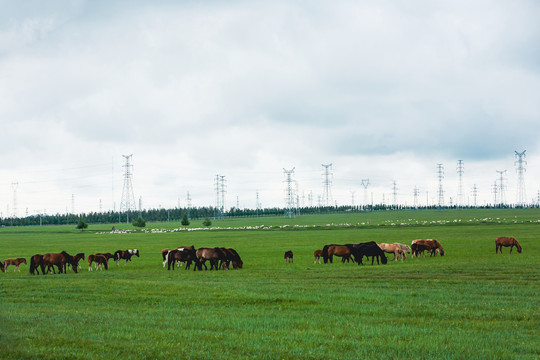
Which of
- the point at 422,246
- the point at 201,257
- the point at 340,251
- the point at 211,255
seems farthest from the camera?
the point at 422,246

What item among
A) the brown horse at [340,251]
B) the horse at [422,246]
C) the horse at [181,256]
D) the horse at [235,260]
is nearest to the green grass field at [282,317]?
the horse at [235,260]

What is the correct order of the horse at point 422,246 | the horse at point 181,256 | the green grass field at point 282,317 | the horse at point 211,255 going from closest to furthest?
the green grass field at point 282,317 < the horse at point 211,255 < the horse at point 181,256 < the horse at point 422,246

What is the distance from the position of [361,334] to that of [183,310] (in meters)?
6.43

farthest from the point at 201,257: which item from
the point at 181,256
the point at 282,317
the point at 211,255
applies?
the point at 282,317

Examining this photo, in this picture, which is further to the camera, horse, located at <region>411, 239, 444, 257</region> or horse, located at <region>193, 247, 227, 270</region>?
horse, located at <region>411, 239, 444, 257</region>

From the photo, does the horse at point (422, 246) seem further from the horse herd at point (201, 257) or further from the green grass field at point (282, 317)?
the green grass field at point (282, 317)

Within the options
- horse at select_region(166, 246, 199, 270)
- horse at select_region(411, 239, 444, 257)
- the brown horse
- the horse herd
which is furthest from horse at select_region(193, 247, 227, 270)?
horse at select_region(411, 239, 444, 257)

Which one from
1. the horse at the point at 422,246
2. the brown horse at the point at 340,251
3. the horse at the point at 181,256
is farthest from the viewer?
the horse at the point at 422,246

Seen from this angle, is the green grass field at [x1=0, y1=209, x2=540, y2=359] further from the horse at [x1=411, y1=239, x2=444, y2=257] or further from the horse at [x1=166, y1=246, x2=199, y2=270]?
the horse at [x1=411, y1=239, x2=444, y2=257]

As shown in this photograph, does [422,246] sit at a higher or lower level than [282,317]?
lower

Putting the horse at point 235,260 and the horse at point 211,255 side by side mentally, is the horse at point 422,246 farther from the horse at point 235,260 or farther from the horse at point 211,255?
Answer: the horse at point 211,255

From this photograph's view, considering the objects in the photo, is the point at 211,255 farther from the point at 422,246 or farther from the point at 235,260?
the point at 422,246

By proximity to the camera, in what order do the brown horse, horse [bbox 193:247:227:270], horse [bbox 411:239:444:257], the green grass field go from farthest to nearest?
horse [bbox 411:239:444:257]
the brown horse
horse [bbox 193:247:227:270]
the green grass field

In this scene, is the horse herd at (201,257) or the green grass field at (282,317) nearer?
the green grass field at (282,317)
